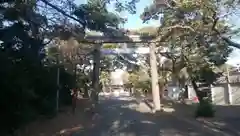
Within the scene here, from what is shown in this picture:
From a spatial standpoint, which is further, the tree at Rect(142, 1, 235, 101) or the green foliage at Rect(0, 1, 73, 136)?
the tree at Rect(142, 1, 235, 101)

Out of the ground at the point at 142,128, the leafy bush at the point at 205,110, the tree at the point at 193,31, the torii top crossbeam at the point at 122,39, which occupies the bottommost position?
the ground at the point at 142,128

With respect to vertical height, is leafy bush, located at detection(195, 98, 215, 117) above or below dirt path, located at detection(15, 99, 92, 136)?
above

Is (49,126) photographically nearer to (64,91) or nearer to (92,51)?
(64,91)

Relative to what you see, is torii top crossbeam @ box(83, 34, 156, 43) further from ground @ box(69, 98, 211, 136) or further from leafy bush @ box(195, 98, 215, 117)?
leafy bush @ box(195, 98, 215, 117)

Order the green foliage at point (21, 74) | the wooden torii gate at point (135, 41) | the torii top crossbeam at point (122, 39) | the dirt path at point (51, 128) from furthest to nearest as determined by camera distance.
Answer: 1. the wooden torii gate at point (135, 41)
2. the torii top crossbeam at point (122, 39)
3. the dirt path at point (51, 128)
4. the green foliage at point (21, 74)

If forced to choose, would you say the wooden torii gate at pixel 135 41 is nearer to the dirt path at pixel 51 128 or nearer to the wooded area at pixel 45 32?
the wooded area at pixel 45 32

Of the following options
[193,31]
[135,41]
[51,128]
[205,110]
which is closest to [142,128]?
[51,128]

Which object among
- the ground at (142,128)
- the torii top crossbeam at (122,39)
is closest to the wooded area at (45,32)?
the ground at (142,128)

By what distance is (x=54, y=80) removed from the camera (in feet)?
67.6

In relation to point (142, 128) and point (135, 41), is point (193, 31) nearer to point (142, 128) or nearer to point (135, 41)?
point (142, 128)

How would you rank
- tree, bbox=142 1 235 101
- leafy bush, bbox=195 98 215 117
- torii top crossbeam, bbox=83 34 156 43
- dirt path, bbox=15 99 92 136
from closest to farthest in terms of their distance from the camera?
tree, bbox=142 1 235 101 → dirt path, bbox=15 99 92 136 → leafy bush, bbox=195 98 215 117 → torii top crossbeam, bbox=83 34 156 43

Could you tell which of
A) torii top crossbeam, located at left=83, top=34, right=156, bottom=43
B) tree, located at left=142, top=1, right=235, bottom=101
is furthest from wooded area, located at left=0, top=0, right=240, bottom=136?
torii top crossbeam, located at left=83, top=34, right=156, bottom=43

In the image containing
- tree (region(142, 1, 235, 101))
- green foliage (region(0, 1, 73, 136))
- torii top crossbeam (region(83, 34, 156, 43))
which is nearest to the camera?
green foliage (region(0, 1, 73, 136))

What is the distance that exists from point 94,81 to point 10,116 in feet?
64.0
